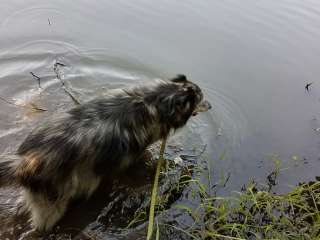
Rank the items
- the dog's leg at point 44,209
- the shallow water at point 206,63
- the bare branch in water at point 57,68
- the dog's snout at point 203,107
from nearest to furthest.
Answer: the dog's leg at point 44,209 → the dog's snout at point 203,107 → the shallow water at point 206,63 → the bare branch in water at point 57,68

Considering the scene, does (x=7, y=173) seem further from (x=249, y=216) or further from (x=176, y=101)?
(x=249, y=216)

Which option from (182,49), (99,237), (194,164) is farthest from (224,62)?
(99,237)

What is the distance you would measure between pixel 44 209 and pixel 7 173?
56 cm

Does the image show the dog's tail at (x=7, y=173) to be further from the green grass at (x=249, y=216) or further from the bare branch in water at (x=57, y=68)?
the bare branch in water at (x=57, y=68)

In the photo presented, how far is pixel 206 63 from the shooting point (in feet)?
23.0

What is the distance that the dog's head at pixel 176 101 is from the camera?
4.46 m

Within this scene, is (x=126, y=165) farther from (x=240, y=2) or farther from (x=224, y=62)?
(x=240, y=2)

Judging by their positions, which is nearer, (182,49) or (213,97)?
(213,97)

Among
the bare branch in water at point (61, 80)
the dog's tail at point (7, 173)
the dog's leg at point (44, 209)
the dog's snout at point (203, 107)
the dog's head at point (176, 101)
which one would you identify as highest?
A: the dog's head at point (176, 101)

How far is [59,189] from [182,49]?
13.9 feet

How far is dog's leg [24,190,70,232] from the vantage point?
145 inches

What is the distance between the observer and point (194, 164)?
17.0 ft

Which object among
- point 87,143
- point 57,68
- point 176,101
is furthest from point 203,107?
point 57,68

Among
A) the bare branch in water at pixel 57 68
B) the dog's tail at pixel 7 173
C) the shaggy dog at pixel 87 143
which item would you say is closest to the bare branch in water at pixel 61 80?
the bare branch in water at pixel 57 68
